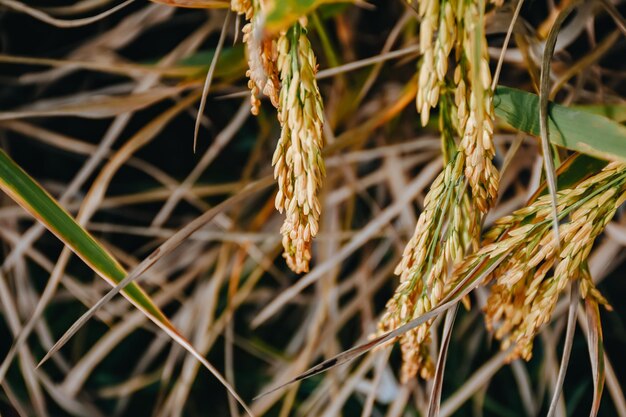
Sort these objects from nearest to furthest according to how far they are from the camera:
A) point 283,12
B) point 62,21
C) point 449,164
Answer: point 283,12 → point 449,164 → point 62,21

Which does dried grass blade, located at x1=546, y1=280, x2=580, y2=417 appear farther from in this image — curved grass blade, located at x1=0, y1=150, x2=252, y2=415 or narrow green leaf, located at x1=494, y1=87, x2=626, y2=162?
curved grass blade, located at x1=0, y1=150, x2=252, y2=415

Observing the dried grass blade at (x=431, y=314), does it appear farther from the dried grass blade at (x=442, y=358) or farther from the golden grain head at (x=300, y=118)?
the golden grain head at (x=300, y=118)

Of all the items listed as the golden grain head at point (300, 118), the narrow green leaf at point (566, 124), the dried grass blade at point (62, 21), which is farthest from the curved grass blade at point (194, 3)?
the narrow green leaf at point (566, 124)

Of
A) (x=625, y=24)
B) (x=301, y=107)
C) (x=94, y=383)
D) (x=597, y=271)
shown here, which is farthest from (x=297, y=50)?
(x=94, y=383)

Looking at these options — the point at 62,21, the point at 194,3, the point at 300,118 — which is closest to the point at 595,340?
the point at 300,118

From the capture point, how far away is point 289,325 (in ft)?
3.04

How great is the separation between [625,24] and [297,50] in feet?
1.20

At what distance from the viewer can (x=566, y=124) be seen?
18.3 inches

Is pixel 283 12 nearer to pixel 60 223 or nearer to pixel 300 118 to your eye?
pixel 300 118

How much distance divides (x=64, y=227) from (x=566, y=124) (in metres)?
0.45

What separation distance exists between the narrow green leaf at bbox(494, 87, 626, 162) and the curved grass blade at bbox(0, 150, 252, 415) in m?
0.35

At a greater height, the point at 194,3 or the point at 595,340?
the point at 194,3

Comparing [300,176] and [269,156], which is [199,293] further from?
[300,176]

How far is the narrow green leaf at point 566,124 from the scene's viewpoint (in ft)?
1.48
